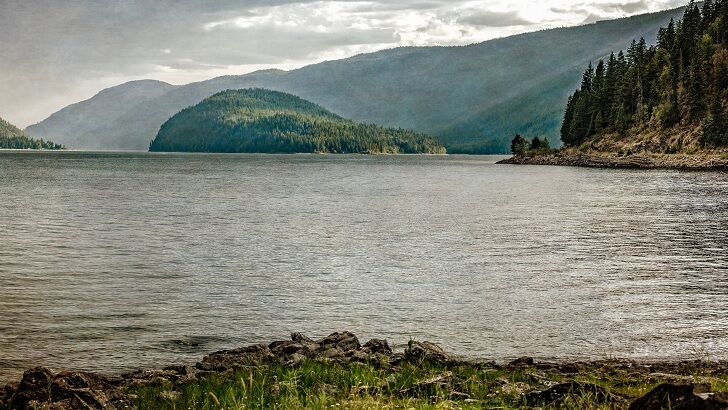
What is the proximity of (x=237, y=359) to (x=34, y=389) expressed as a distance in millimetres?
6371

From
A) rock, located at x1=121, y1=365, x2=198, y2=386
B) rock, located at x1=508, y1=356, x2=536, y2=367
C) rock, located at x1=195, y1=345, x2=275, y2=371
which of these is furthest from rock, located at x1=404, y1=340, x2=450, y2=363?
rock, located at x1=121, y1=365, x2=198, y2=386

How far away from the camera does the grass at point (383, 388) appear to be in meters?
13.0

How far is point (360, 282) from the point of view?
3262cm

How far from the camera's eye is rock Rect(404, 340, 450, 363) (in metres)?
18.9

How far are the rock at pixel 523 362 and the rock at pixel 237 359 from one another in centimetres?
659

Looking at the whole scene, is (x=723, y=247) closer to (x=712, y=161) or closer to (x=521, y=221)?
(x=521, y=221)

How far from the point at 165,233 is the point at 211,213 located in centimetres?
1620

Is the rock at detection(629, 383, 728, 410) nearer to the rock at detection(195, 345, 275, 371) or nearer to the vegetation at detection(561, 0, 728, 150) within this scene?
the rock at detection(195, 345, 275, 371)

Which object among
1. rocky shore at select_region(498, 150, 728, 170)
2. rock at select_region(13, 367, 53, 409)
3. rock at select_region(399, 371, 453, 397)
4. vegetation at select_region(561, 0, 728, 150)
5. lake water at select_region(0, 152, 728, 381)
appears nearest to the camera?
rock at select_region(13, 367, 53, 409)

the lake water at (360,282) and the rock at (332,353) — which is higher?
the rock at (332,353)

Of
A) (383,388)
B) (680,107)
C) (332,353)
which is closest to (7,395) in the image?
(383,388)

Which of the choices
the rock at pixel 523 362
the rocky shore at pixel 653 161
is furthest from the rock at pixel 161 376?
the rocky shore at pixel 653 161

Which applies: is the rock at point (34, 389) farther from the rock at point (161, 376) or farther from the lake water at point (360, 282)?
the lake water at point (360, 282)

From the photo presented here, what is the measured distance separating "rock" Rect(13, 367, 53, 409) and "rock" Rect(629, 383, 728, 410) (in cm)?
1045
